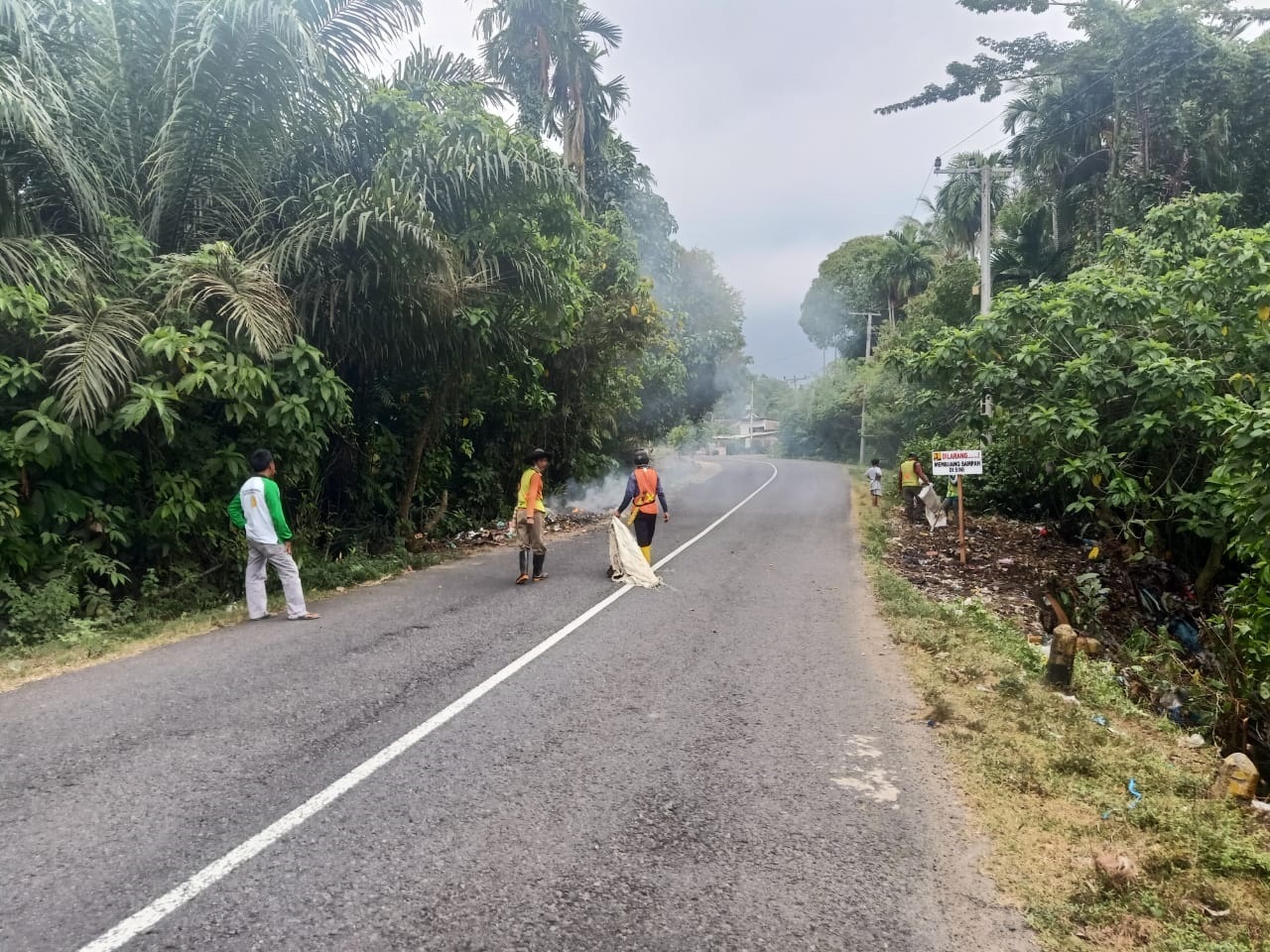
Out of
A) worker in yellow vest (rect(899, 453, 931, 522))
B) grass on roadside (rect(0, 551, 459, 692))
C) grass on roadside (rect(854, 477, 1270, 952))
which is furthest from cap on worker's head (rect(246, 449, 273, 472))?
worker in yellow vest (rect(899, 453, 931, 522))

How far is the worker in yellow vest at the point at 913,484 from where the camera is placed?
18.7 meters

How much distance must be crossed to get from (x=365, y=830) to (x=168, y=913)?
0.84 metres

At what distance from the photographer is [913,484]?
18.9m

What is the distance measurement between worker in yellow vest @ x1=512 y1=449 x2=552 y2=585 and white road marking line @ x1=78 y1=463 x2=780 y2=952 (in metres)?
3.57

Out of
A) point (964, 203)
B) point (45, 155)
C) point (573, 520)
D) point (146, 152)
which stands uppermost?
point (964, 203)

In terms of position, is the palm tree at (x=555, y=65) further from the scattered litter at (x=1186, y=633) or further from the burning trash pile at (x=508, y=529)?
the scattered litter at (x=1186, y=633)

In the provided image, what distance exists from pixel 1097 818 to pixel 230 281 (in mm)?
8065

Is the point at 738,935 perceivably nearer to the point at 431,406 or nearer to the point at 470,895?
the point at 470,895

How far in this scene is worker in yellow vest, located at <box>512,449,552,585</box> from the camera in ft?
33.1

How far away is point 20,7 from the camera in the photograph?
23.8 ft

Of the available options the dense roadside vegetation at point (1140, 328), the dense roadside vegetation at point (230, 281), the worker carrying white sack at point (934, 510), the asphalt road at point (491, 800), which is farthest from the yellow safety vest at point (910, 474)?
the asphalt road at point (491, 800)

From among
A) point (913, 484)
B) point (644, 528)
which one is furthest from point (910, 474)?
point (644, 528)

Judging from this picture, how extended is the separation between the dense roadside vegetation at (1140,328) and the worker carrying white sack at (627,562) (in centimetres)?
522

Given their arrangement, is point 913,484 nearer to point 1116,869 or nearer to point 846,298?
point 1116,869
